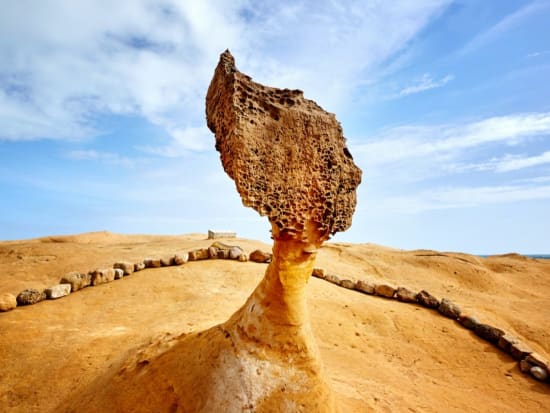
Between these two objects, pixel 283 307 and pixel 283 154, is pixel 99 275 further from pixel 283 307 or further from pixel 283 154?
pixel 283 154

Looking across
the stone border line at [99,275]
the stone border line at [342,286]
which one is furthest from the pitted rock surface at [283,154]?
the stone border line at [99,275]

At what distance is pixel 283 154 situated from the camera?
237 cm

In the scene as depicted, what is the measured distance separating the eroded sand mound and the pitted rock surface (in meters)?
1.57

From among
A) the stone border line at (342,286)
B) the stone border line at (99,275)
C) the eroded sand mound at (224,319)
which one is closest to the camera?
the eroded sand mound at (224,319)

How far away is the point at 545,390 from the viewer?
4.23m

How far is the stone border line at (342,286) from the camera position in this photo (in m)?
4.83

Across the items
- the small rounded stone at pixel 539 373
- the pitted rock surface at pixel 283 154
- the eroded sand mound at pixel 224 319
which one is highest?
the pitted rock surface at pixel 283 154

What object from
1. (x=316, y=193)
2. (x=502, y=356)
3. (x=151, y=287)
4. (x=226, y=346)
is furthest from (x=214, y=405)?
(x=502, y=356)

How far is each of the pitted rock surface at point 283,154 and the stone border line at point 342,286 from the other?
14.5 ft

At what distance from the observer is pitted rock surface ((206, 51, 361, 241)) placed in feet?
7.40

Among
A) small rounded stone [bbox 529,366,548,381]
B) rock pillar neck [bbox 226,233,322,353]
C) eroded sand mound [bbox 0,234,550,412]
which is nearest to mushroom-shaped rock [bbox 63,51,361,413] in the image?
rock pillar neck [bbox 226,233,322,353]

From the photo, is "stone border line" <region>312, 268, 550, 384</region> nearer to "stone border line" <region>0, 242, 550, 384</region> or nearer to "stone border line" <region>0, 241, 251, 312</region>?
"stone border line" <region>0, 242, 550, 384</region>

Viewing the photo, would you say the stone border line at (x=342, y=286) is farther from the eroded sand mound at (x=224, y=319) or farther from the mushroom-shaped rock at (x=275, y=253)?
the mushroom-shaped rock at (x=275, y=253)

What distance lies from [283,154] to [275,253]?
78cm
